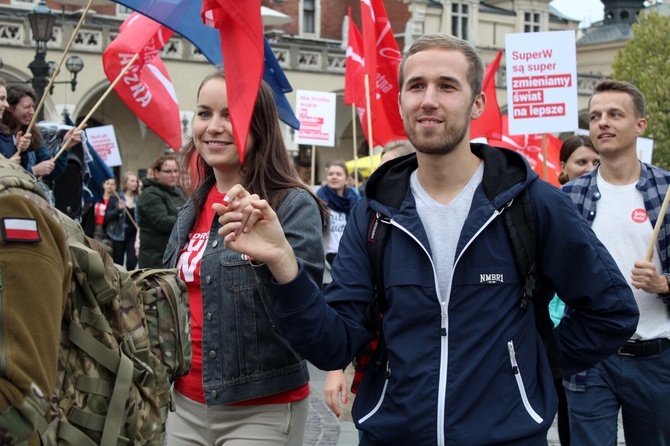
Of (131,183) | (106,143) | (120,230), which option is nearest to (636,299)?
(120,230)

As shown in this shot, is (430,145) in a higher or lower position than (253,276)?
higher

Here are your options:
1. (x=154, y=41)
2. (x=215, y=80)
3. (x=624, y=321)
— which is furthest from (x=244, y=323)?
(x=154, y=41)

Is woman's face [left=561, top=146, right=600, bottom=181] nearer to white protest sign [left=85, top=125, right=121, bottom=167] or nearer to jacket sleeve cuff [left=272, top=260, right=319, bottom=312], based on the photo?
jacket sleeve cuff [left=272, top=260, right=319, bottom=312]

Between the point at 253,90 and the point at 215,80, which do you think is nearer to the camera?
the point at 253,90

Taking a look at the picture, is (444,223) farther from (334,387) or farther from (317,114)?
(317,114)

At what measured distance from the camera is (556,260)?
3.12m

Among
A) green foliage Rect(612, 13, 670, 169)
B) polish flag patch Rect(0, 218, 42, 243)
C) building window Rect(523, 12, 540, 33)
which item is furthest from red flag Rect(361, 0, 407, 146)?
building window Rect(523, 12, 540, 33)

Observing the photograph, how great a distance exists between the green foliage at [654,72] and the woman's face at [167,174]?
3118cm

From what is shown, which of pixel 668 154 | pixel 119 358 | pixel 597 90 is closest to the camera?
pixel 119 358

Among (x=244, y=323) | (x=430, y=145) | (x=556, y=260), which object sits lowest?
(x=244, y=323)

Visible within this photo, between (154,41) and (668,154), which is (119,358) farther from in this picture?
(668,154)

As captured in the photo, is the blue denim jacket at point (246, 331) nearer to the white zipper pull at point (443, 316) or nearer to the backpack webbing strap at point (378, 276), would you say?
the backpack webbing strap at point (378, 276)

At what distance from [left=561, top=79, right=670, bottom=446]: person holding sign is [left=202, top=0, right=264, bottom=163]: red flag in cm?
190

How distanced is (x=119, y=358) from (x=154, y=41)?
5.31m
